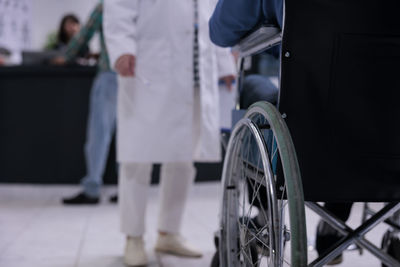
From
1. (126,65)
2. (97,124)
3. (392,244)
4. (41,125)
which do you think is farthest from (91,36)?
(392,244)

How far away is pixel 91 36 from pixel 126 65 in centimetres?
129

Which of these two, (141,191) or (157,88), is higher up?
(157,88)

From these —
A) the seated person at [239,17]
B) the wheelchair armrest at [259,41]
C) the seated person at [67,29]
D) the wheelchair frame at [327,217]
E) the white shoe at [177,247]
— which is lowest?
the white shoe at [177,247]

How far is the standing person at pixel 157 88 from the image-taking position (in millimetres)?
1729

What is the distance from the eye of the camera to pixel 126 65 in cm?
170

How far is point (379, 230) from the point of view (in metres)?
2.21

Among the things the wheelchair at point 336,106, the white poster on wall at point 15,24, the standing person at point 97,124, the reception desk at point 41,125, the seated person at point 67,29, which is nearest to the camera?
the wheelchair at point 336,106

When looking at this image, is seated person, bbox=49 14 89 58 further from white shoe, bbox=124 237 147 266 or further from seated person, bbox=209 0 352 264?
seated person, bbox=209 0 352 264

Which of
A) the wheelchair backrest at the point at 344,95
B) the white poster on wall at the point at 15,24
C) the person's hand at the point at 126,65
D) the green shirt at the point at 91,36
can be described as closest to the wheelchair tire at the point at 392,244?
the wheelchair backrest at the point at 344,95

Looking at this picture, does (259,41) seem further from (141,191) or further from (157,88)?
(141,191)

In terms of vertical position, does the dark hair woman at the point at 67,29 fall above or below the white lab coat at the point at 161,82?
above

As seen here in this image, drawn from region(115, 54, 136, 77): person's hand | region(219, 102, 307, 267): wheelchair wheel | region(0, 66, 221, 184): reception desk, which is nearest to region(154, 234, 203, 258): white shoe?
region(219, 102, 307, 267): wheelchair wheel

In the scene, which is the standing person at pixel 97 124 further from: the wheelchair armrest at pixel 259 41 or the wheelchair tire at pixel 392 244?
the wheelchair tire at pixel 392 244

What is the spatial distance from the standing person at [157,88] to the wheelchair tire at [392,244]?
0.64 m
